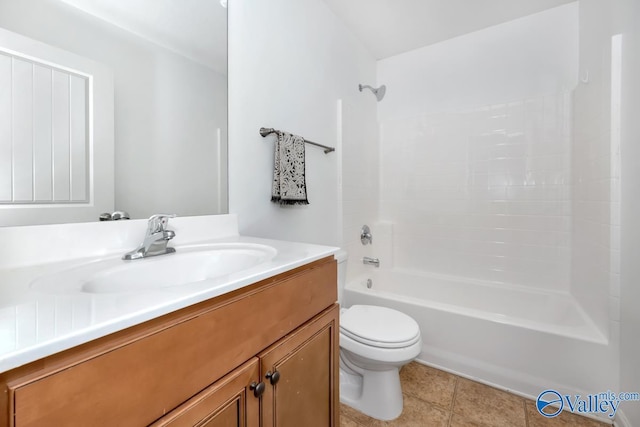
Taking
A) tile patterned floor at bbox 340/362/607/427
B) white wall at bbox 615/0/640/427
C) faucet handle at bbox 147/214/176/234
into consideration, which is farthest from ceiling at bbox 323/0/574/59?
tile patterned floor at bbox 340/362/607/427

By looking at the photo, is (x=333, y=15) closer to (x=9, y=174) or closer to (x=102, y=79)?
(x=102, y=79)

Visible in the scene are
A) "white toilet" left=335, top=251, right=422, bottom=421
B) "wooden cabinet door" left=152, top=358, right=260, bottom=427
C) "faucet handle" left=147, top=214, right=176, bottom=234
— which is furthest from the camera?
"white toilet" left=335, top=251, right=422, bottom=421

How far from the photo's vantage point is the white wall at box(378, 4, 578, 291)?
192 cm

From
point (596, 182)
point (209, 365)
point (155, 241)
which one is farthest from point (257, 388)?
point (596, 182)

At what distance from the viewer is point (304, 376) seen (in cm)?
76

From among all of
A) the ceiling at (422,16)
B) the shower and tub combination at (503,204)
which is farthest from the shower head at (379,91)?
the ceiling at (422,16)

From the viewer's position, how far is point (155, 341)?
16.9 inches

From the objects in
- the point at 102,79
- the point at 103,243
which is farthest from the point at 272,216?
the point at 102,79

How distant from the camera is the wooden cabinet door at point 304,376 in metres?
0.65

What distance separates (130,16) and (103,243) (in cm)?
79

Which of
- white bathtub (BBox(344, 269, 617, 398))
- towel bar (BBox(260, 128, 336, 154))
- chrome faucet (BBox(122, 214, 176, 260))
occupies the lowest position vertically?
white bathtub (BBox(344, 269, 617, 398))

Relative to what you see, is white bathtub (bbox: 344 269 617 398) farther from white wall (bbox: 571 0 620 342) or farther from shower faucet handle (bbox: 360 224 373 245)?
shower faucet handle (bbox: 360 224 373 245)

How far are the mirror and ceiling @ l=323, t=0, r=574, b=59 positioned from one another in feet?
3.68

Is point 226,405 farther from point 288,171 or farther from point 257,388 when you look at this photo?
point 288,171
